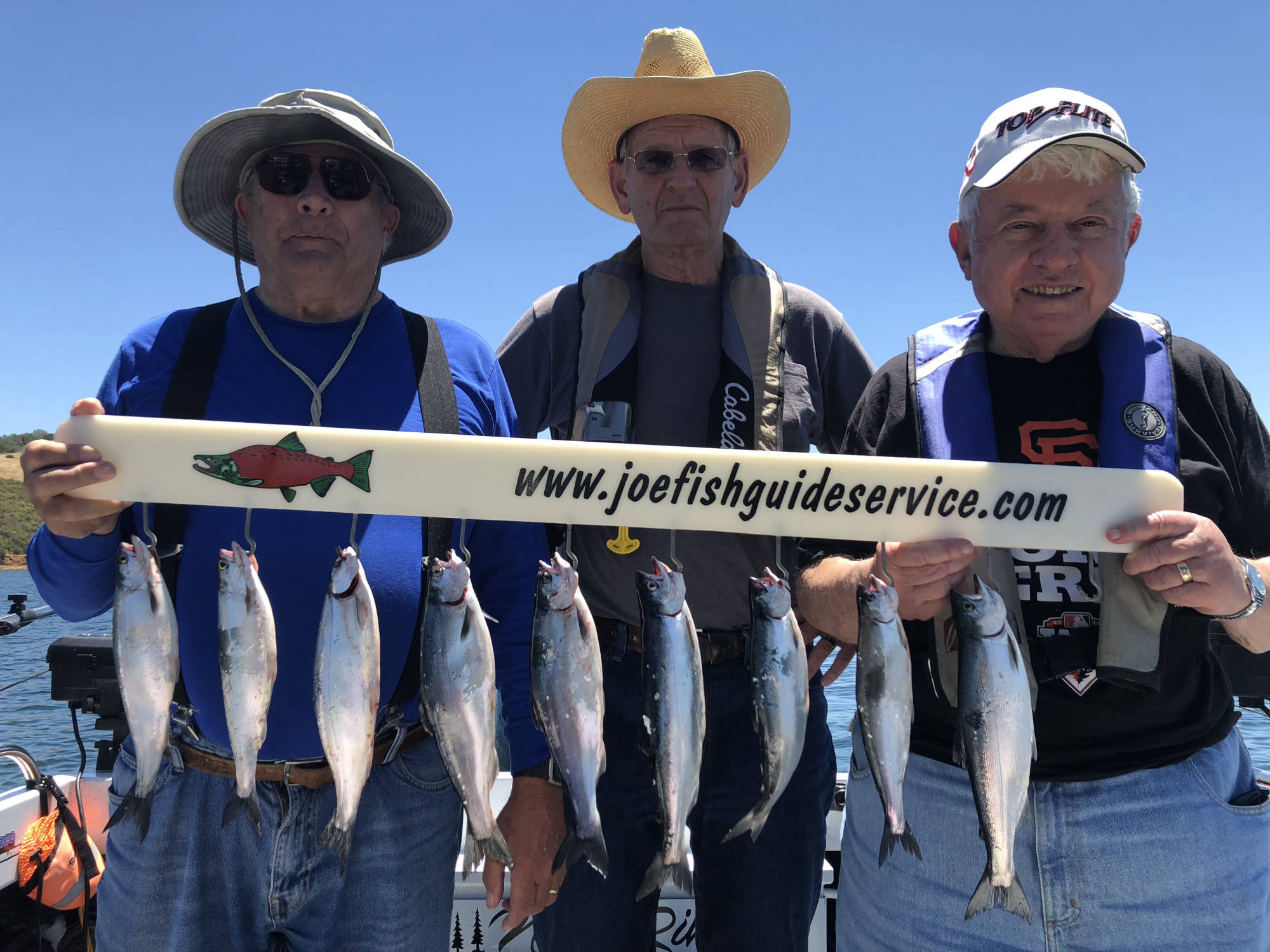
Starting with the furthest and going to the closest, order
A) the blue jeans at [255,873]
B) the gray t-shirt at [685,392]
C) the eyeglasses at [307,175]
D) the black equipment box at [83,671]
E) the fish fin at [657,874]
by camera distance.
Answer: the black equipment box at [83,671]
the gray t-shirt at [685,392]
the eyeglasses at [307,175]
the blue jeans at [255,873]
the fish fin at [657,874]

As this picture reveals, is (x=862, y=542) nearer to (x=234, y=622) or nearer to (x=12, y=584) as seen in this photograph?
(x=234, y=622)

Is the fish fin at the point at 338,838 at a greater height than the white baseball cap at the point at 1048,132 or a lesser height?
lesser

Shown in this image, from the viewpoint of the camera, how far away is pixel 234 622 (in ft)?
6.41

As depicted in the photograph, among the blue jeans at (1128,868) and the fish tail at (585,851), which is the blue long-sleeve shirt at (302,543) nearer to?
the fish tail at (585,851)

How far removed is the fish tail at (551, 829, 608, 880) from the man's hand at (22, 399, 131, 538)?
5.03 feet

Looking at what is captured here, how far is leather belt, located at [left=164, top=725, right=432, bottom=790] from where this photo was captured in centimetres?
230

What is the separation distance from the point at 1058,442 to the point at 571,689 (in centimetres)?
171

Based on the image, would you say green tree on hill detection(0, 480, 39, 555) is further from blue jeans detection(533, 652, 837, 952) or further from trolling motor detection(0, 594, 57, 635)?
blue jeans detection(533, 652, 837, 952)

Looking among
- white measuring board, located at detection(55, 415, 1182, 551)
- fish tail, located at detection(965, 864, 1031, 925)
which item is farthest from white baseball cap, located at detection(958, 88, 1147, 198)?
fish tail, located at detection(965, 864, 1031, 925)

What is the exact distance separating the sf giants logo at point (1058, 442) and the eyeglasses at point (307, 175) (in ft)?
7.66

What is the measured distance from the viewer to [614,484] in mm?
2100

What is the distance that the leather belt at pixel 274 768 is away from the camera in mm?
2299

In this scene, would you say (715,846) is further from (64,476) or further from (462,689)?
(64,476)

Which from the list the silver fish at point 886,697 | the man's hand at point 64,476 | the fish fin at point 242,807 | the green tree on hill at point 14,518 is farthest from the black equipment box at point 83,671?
the green tree on hill at point 14,518
